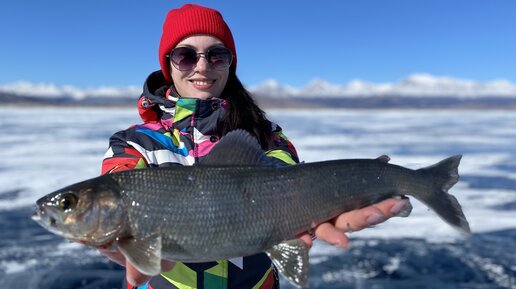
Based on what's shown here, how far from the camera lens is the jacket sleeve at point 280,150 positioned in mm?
2965

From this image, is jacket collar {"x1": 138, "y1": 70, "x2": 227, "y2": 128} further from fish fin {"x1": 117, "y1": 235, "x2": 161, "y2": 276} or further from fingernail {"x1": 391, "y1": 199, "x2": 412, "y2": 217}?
fingernail {"x1": 391, "y1": 199, "x2": 412, "y2": 217}

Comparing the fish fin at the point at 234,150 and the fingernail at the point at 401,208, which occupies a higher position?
the fish fin at the point at 234,150

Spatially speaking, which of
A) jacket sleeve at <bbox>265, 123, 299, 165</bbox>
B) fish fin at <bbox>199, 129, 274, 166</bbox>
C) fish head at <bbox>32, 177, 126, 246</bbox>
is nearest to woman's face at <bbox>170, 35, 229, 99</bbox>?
jacket sleeve at <bbox>265, 123, 299, 165</bbox>

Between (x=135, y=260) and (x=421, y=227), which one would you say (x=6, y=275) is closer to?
(x=135, y=260)

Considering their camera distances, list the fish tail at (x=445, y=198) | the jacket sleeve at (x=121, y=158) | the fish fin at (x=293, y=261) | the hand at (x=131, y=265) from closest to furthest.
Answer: the hand at (x=131, y=265), the fish fin at (x=293, y=261), the jacket sleeve at (x=121, y=158), the fish tail at (x=445, y=198)

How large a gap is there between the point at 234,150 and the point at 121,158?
72cm

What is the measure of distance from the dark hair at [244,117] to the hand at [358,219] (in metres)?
0.91

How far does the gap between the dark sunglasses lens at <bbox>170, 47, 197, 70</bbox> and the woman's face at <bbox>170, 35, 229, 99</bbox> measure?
0.10 ft

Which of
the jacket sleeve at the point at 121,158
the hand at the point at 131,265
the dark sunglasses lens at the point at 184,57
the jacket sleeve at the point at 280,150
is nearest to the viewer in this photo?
the hand at the point at 131,265

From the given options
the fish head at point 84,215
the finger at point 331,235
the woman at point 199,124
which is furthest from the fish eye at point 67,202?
the finger at point 331,235

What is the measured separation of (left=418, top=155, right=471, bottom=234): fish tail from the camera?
9.37 feet

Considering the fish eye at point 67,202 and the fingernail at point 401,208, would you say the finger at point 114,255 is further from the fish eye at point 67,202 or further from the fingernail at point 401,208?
the fingernail at point 401,208

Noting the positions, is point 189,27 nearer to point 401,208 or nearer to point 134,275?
point 134,275

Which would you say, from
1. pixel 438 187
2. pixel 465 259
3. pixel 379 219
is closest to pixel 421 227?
pixel 465 259
